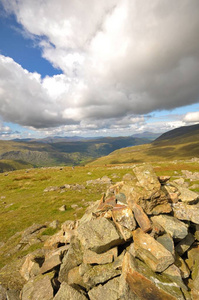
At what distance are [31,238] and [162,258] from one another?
1538 cm

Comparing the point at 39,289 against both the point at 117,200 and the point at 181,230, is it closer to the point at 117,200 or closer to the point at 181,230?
the point at 117,200

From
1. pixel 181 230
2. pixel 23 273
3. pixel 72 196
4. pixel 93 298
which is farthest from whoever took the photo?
pixel 72 196

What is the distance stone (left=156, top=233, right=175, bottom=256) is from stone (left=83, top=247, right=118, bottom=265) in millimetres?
3170

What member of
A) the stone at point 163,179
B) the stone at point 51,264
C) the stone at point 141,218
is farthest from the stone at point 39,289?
the stone at point 163,179

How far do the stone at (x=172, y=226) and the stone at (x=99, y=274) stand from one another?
4.52 metres

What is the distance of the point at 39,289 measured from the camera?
919cm

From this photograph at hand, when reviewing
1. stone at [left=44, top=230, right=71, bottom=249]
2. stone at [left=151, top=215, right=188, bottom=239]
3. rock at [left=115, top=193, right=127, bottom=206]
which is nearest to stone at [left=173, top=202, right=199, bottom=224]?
stone at [left=151, top=215, right=188, bottom=239]

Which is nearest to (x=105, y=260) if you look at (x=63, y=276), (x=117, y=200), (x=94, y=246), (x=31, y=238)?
(x=94, y=246)

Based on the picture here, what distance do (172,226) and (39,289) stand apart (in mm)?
9693


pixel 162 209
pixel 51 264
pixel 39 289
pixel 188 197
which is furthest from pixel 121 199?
pixel 39 289

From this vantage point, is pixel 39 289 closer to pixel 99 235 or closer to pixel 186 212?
pixel 99 235

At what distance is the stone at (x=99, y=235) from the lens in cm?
1000

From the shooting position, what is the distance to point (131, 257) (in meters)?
8.94

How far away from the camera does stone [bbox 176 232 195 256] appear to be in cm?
1059
